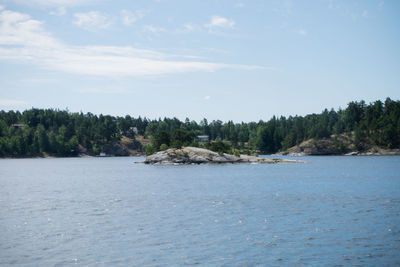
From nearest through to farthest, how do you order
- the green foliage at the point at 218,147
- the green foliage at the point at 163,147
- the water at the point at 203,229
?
the water at the point at 203,229 < the green foliage at the point at 218,147 < the green foliage at the point at 163,147

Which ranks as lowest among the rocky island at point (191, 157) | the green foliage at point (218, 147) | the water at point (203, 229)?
the water at point (203, 229)

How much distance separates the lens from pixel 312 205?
51.6 metres

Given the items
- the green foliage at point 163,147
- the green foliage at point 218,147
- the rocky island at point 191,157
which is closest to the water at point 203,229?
the rocky island at point 191,157

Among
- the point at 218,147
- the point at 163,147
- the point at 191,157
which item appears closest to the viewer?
the point at 191,157

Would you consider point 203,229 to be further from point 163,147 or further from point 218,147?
point 163,147

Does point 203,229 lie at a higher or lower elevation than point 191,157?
lower

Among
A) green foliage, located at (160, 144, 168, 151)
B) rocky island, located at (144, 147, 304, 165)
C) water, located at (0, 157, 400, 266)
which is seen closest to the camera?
water, located at (0, 157, 400, 266)

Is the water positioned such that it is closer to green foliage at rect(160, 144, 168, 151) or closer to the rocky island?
the rocky island

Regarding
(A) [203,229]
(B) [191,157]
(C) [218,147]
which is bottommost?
(A) [203,229]

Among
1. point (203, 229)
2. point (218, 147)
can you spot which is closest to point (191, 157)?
point (218, 147)

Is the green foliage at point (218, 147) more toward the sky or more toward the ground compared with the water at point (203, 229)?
more toward the sky

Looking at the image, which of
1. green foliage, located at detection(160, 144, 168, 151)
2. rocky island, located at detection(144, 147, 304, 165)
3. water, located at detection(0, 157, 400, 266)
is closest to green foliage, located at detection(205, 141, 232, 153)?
rocky island, located at detection(144, 147, 304, 165)

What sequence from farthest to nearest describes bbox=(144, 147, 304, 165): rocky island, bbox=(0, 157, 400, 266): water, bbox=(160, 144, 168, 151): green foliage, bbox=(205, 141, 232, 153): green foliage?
1. bbox=(160, 144, 168, 151): green foliage
2. bbox=(205, 141, 232, 153): green foliage
3. bbox=(144, 147, 304, 165): rocky island
4. bbox=(0, 157, 400, 266): water

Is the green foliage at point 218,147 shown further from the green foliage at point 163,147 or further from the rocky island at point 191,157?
the green foliage at point 163,147
